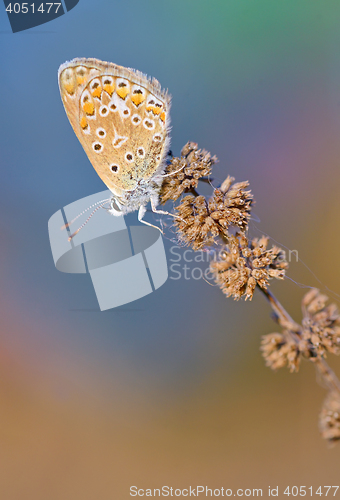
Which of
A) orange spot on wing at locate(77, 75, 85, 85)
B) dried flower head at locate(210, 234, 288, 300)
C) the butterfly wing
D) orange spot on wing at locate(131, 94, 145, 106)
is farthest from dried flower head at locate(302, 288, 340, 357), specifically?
orange spot on wing at locate(77, 75, 85, 85)

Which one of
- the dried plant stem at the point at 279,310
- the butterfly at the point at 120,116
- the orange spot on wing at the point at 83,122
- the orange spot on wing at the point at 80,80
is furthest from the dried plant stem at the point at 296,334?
the orange spot on wing at the point at 80,80

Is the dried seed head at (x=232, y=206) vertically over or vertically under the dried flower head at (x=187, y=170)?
under

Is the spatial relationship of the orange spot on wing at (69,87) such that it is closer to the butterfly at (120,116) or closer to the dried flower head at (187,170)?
the butterfly at (120,116)

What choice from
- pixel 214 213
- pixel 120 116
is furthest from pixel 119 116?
pixel 214 213

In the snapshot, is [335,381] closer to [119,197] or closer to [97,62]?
[119,197]

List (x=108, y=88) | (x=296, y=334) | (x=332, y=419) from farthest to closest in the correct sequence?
(x=108, y=88) → (x=296, y=334) → (x=332, y=419)

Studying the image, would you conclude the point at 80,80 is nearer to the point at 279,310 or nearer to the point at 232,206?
the point at 232,206

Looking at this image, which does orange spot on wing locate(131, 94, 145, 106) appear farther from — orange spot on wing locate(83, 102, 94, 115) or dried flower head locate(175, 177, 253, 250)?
dried flower head locate(175, 177, 253, 250)
